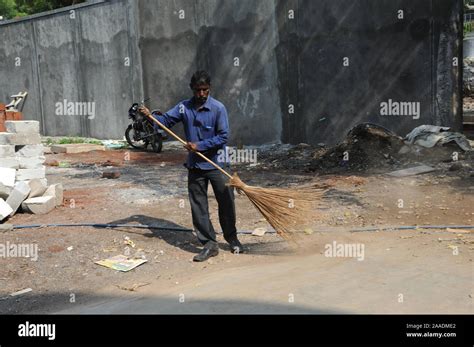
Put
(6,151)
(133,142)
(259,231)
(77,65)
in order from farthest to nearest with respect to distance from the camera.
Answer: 1. (77,65)
2. (133,142)
3. (6,151)
4. (259,231)

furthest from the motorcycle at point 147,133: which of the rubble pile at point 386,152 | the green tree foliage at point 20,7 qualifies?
the green tree foliage at point 20,7

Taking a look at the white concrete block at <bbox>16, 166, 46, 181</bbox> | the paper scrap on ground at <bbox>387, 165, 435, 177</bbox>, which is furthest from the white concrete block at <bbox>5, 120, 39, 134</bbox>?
the paper scrap on ground at <bbox>387, 165, 435, 177</bbox>

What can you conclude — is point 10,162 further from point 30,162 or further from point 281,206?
point 281,206

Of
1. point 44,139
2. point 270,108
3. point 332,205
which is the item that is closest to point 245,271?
point 332,205

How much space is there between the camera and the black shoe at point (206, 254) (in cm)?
513

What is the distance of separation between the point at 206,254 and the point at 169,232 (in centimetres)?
98

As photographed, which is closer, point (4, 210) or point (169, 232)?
point (169, 232)

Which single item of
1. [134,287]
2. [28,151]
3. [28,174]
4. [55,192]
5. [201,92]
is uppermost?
[201,92]

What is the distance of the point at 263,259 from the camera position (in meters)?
5.14

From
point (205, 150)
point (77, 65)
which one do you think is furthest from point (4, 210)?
point (77, 65)

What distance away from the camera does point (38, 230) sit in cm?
602

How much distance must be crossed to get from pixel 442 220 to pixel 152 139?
26.8 feet

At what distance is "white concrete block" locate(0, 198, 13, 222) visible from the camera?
609 centimetres
